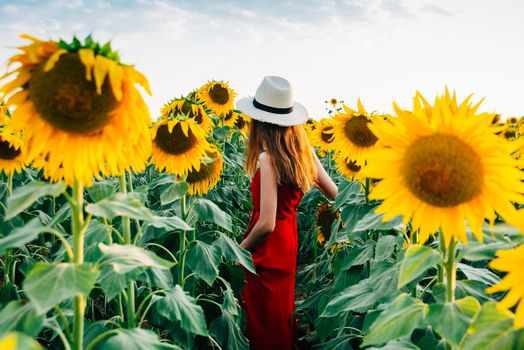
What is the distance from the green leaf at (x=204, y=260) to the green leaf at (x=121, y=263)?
944 millimetres

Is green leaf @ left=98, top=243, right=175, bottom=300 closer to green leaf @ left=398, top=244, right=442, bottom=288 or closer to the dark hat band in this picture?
green leaf @ left=398, top=244, right=442, bottom=288

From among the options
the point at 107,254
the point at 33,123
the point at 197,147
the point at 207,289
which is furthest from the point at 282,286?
the point at 33,123

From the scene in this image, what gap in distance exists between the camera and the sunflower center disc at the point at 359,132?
3666 mm

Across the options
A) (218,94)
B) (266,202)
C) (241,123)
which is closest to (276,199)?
(266,202)

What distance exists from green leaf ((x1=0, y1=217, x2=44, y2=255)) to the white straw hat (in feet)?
7.72

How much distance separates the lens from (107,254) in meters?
1.64

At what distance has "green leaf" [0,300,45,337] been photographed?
4.54ft

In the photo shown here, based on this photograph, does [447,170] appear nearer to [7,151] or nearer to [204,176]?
[204,176]

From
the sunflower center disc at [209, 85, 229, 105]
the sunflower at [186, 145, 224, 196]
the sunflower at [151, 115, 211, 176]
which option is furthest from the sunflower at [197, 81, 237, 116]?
the sunflower at [151, 115, 211, 176]

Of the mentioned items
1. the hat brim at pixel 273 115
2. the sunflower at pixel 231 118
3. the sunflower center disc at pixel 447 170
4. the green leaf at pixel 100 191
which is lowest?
the sunflower at pixel 231 118

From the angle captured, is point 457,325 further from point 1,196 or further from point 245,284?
point 1,196

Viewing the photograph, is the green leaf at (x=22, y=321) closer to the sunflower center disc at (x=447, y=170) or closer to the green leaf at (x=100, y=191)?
the green leaf at (x=100, y=191)

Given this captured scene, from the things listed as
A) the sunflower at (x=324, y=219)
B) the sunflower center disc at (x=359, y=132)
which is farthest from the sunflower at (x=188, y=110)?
the sunflower at (x=324, y=219)

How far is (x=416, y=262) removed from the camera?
1.49 metres
